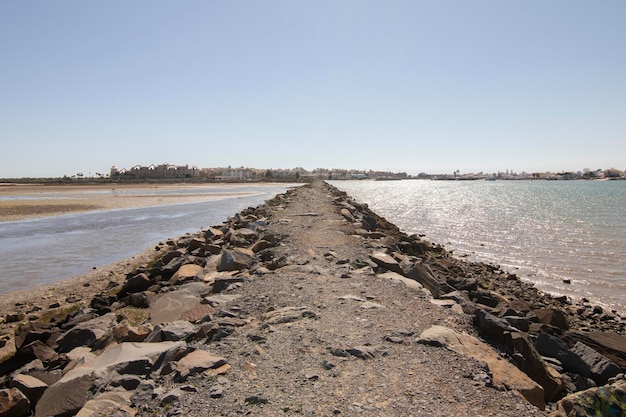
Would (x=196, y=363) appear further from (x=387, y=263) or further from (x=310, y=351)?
(x=387, y=263)

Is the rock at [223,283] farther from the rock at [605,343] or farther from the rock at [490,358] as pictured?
the rock at [605,343]

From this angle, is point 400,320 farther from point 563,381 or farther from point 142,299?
point 142,299

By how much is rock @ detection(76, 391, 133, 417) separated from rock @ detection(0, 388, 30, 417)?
3.91 ft

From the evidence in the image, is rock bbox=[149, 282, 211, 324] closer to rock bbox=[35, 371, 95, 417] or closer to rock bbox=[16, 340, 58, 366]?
rock bbox=[16, 340, 58, 366]

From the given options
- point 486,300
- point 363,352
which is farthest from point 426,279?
point 363,352

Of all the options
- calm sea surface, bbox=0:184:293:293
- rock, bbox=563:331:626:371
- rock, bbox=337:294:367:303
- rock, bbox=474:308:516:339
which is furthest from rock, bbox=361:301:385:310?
calm sea surface, bbox=0:184:293:293

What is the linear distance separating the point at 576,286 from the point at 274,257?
28.7ft

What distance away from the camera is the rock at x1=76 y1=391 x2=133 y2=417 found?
3.38 m

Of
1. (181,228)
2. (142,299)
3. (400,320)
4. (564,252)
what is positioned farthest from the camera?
(181,228)

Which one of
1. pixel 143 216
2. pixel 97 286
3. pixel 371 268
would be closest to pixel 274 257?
pixel 371 268

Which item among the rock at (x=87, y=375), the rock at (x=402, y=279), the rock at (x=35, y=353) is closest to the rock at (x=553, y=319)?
the rock at (x=402, y=279)

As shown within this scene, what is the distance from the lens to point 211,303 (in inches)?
240

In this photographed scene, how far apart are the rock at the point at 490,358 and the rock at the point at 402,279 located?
2.01 meters

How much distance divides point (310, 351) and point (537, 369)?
101 inches
